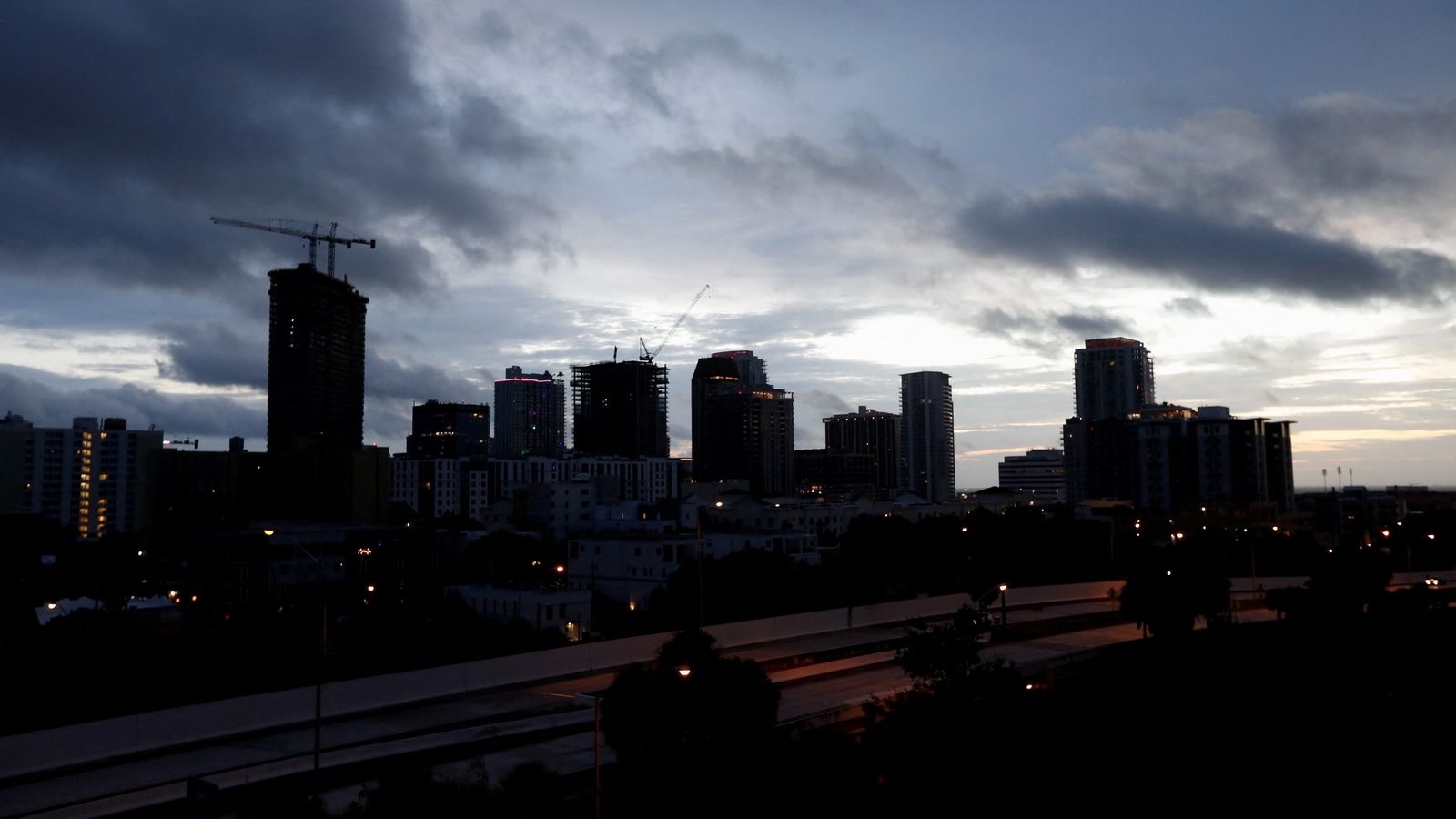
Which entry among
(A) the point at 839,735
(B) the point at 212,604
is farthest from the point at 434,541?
(A) the point at 839,735

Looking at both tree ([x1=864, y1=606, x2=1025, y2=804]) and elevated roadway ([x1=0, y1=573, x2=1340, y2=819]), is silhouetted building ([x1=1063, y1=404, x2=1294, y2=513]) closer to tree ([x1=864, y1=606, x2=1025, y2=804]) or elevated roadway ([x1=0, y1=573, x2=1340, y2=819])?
elevated roadway ([x1=0, y1=573, x2=1340, y2=819])

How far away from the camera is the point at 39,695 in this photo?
4100 cm

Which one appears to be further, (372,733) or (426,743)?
(372,733)

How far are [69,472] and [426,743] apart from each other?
196 m

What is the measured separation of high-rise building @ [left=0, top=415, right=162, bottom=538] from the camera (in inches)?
7323

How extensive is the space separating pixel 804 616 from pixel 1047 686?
1563 cm

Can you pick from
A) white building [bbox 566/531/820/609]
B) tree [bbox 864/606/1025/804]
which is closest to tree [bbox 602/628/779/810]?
tree [bbox 864/606/1025/804]

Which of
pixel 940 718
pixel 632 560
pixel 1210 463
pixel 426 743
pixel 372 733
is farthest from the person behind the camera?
pixel 1210 463

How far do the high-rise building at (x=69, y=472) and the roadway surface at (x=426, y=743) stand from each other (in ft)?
552

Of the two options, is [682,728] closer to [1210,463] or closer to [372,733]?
[372,733]

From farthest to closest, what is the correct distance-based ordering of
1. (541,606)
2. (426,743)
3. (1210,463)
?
(1210,463)
(541,606)
(426,743)

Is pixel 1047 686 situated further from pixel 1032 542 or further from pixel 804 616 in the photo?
pixel 1032 542

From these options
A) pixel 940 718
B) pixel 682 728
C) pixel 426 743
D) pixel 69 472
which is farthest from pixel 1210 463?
pixel 69 472

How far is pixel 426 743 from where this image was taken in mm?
36000
